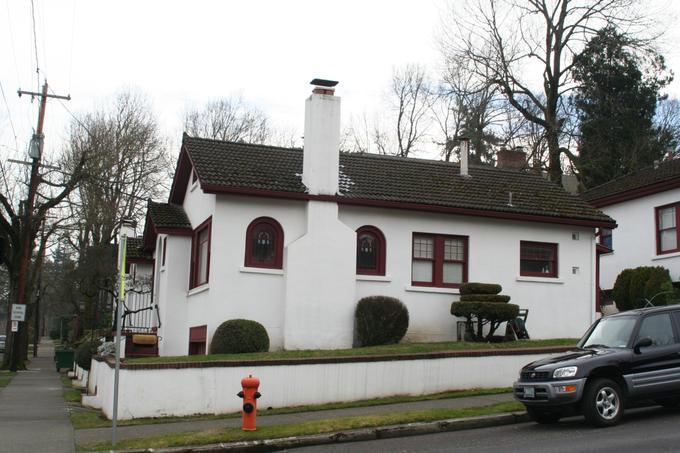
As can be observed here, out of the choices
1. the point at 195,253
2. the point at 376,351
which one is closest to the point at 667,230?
the point at 376,351

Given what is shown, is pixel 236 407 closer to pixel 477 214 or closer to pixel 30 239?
pixel 477 214

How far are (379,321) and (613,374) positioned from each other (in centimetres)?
841

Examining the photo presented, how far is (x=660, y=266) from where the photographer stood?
25766 millimetres

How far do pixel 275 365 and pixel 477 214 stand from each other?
28.6ft

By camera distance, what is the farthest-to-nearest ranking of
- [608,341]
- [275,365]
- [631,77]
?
[631,77], [275,365], [608,341]

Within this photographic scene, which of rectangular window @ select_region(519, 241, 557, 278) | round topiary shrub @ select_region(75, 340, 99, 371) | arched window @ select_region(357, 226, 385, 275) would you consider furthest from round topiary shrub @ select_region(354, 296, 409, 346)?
round topiary shrub @ select_region(75, 340, 99, 371)

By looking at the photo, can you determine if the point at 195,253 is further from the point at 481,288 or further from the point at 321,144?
the point at 481,288

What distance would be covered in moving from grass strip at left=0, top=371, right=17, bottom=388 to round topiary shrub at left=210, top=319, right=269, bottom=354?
34.5 ft

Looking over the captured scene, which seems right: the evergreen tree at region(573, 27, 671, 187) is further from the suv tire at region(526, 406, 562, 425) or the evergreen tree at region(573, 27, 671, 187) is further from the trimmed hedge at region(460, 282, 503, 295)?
the suv tire at region(526, 406, 562, 425)

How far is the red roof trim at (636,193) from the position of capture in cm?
2597

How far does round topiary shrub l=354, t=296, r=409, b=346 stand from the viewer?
1947 centimetres

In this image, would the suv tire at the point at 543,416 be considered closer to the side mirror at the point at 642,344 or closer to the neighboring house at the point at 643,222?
the side mirror at the point at 642,344

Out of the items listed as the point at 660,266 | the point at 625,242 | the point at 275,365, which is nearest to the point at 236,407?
the point at 275,365

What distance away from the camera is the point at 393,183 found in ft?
72.3
